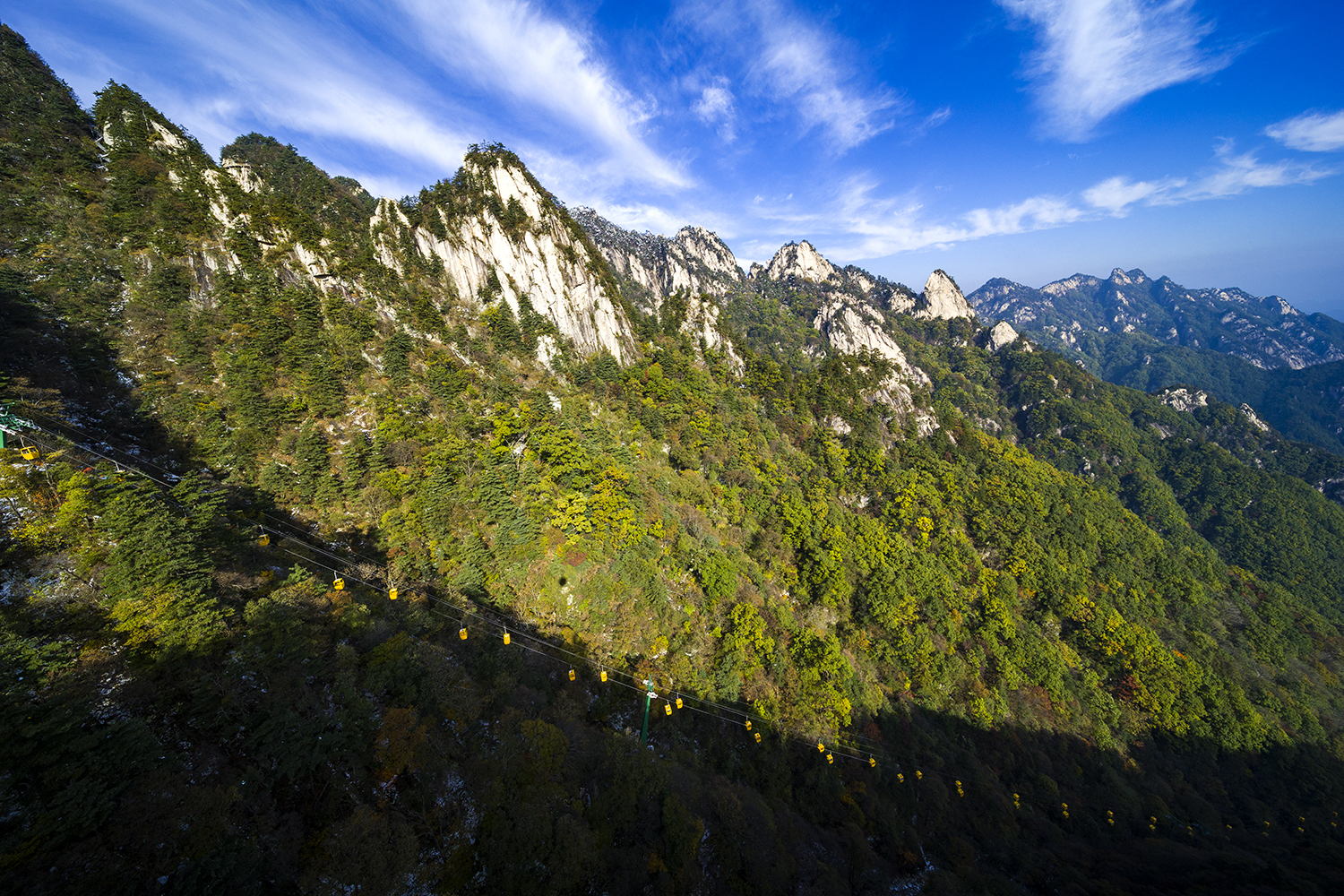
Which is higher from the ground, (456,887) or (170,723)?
(170,723)

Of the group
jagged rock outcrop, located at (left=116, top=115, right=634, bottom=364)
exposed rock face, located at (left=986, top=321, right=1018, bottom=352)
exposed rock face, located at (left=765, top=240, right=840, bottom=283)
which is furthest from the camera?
exposed rock face, located at (left=765, top=240, right=840, bottom=283)

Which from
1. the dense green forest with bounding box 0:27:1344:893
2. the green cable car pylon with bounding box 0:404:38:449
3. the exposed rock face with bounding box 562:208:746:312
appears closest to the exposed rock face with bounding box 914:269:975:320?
the exposed rock face with bounding box 562:208:746:312

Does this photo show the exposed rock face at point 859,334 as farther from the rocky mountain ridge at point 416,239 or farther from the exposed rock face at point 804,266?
the rocky mountain ridge at point 416,239

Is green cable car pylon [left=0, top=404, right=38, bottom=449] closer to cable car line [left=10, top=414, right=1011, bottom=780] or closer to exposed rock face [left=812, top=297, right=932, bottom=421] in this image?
cable car line [left=10, top=414, right=1011, bottom=780]

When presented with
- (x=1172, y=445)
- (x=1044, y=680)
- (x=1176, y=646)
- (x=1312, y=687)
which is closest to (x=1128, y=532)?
(x=1176, y=646)

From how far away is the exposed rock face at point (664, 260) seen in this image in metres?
129

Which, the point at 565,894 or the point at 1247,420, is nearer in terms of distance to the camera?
the point at 565,894

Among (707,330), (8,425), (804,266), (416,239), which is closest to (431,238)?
(416,239)

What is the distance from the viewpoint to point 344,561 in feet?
89.7

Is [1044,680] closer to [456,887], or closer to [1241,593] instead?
[1241,593]

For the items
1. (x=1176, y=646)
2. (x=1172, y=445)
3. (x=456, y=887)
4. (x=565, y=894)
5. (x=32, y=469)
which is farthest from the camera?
(x=1172, y=445)

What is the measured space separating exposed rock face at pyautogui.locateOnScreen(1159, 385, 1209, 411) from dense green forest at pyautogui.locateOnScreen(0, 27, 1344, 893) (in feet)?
291

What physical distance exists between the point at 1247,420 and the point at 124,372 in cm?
24170

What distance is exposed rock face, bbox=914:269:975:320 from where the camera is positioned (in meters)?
162
